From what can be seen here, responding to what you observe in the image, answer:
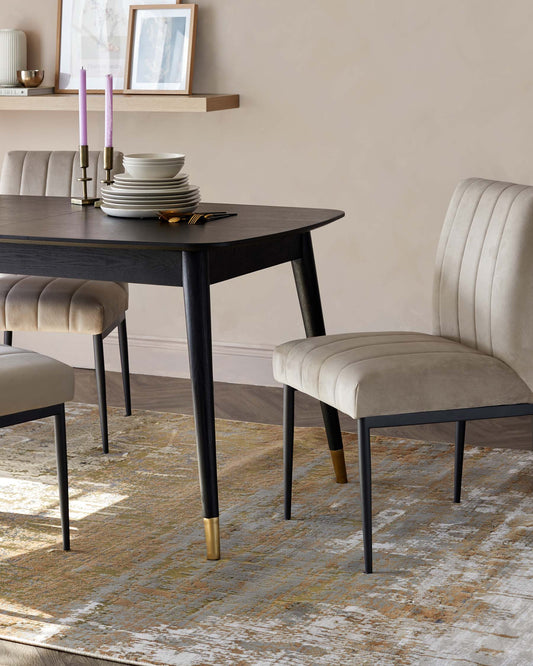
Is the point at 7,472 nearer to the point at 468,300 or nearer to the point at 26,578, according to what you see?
the point at 26,578

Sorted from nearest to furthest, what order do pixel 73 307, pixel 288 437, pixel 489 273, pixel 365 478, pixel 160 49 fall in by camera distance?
pixel 365 478 → pixel 489 273 → pixel 288 437 → pixel 73 307 → pixel 160 49

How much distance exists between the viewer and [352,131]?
410cm

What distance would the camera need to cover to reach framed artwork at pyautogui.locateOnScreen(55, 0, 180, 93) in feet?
14.4

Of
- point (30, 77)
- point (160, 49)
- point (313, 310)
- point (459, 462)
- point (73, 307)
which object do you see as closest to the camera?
point (459, 462)

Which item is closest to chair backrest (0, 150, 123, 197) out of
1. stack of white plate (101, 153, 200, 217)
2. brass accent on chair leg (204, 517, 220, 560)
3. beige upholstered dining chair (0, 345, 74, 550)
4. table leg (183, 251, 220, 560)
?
stack of white plate (101, 153, 200, 217)

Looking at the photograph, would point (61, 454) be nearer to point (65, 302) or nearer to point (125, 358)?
→ point (65, 302)

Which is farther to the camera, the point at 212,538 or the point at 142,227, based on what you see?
the point at 142,227

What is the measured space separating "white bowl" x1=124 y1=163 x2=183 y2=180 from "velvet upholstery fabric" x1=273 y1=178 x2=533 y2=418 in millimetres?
569

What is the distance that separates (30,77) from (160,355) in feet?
4.17

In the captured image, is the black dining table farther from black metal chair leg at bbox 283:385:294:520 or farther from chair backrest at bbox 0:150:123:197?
chair backrest at bbox 0:150:123:197

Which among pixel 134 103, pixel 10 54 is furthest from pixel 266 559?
pixel 10 54

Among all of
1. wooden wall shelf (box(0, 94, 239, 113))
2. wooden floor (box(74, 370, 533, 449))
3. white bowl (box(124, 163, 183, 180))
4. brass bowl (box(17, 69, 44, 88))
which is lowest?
wooden floor (box(74, 370, 533, 449))

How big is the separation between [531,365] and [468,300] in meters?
Answer: 0.28

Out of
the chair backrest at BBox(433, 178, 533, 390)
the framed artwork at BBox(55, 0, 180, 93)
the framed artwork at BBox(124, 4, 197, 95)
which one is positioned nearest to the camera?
the chair backrest at BBox(433, 178, 533, 390)
